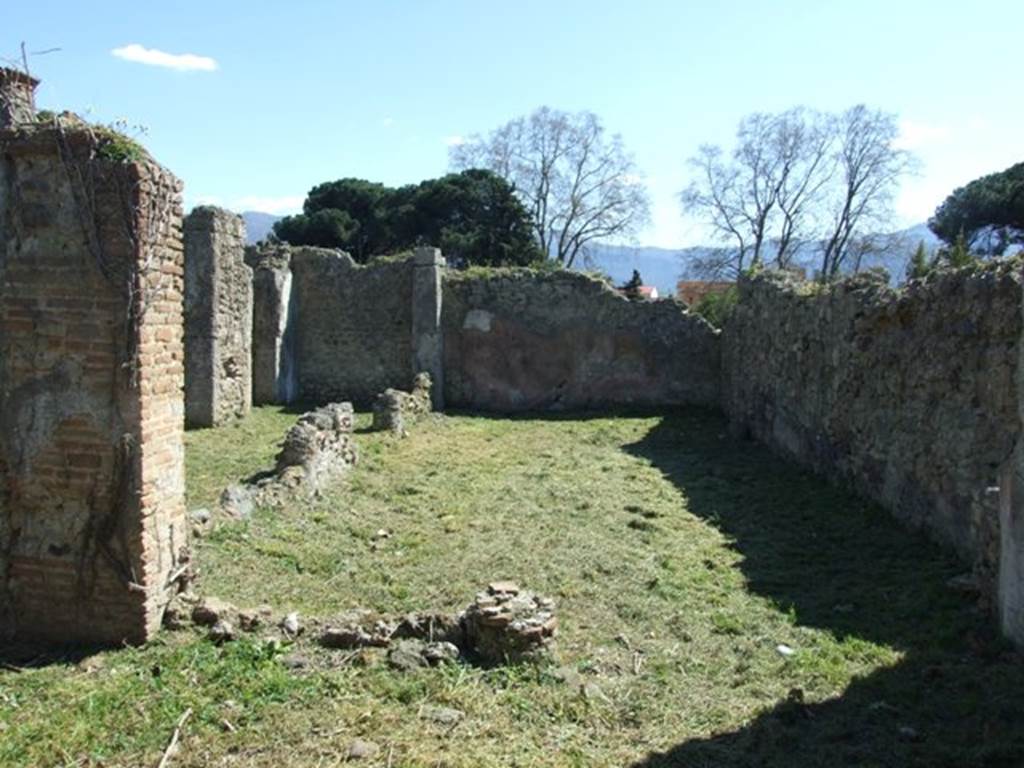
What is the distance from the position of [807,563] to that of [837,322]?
4.12m

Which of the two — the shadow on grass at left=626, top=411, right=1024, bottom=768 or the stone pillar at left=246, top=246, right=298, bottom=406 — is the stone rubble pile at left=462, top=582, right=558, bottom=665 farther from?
the stone pillar at left=246, top=246, right=298, bottom=406

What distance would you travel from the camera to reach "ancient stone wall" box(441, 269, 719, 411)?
17438 mm

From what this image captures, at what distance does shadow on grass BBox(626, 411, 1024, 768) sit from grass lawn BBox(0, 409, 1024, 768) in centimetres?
2

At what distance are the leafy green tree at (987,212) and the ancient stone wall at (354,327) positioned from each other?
1668cm

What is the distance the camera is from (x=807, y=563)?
23.2 ft

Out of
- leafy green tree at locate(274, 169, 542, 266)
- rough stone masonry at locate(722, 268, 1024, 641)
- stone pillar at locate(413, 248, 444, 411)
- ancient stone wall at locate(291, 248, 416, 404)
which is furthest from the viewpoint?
leafy green tree at locate(274, 169, 542, 266)

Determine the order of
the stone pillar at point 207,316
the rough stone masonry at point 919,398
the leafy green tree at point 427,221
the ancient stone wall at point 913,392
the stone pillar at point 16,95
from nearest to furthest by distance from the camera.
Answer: the stone pillar at point 16,95
the rough stone masonry at point 919,398
the ancient stone wall at point 913,392
the stone pillar at point 207,316
the leafy green tree at point 427,221

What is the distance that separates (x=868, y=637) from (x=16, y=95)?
7181 mm

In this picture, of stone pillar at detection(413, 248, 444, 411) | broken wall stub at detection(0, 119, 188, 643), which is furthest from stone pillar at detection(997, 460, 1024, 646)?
stone pillar at detection(413, 248, 444, 411)

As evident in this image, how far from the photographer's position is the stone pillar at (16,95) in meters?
6.33

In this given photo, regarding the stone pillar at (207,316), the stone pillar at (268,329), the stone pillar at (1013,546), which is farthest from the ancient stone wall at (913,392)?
the stone pillar at (268,329)

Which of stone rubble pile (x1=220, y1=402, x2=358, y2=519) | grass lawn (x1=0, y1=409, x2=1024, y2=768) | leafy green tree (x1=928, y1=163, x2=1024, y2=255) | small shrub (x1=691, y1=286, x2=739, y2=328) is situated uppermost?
leafy green tree (x1=928, y1=163, x2=1024, y2=255)

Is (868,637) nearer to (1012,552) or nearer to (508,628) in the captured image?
(1012,552)

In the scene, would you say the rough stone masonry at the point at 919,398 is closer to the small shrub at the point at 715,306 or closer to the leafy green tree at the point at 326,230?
the small shrub at the point at 715,306
